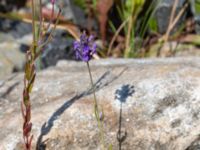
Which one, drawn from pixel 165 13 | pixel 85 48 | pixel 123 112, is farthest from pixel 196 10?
pixel 85 48

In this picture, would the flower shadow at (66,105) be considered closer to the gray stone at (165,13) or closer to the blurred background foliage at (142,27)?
the blurred background foliage at (142,27)

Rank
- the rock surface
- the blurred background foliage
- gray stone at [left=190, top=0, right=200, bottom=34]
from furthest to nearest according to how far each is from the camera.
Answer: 1. the blurred background foliage
2. gray stone at [left=190, top=0, right=200, bottom=34]
3. the rock surface

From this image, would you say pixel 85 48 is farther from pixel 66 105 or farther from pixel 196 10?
pixel 196 10

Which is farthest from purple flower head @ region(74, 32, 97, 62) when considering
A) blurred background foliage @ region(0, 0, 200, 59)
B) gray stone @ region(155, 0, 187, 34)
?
gray stone @ region(155, 0, 187, 34)

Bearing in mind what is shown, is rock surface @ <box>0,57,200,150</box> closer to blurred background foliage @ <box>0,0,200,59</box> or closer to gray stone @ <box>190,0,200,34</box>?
gray stone @ <box>190,0,200,34</box>

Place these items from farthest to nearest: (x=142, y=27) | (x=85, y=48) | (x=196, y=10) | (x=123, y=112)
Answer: (x=142, y=27) → (x=196, y=10) → (x=123, y=112) → (x=85, y=48)

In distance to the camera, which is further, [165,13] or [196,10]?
[165,13]

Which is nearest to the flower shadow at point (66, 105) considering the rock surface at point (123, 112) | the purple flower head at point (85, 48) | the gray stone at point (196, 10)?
the rock surface at point (123, 112)

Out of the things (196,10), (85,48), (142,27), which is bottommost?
(142,27)

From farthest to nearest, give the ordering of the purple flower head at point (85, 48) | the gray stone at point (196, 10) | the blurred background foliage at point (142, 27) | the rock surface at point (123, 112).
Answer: the blurred background foliage at point (142, 27) → the gray stone at point (196, 10) → the rock surface at point (123, 112) → the purple flower head at point (85, 48)
